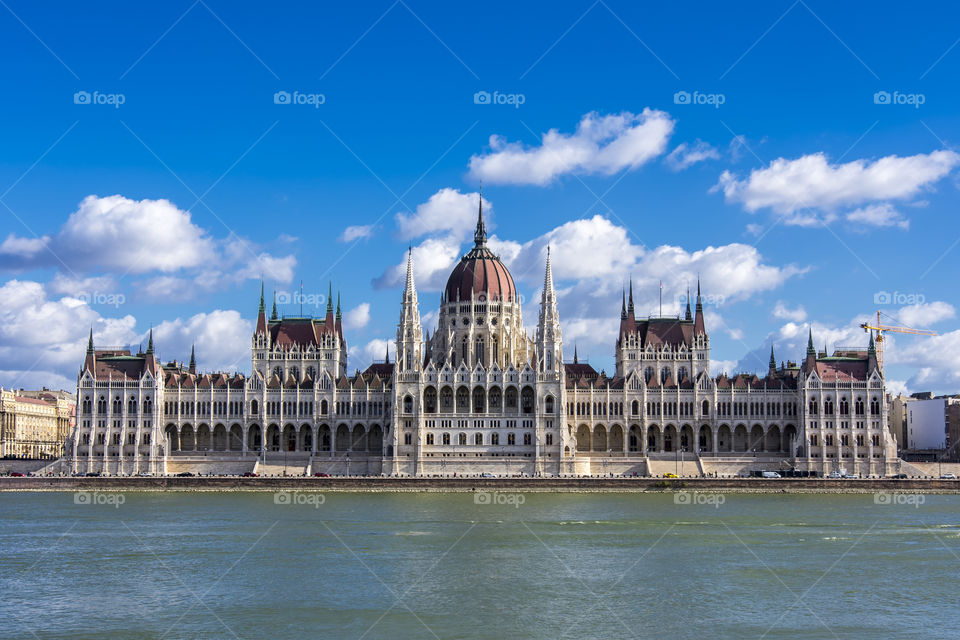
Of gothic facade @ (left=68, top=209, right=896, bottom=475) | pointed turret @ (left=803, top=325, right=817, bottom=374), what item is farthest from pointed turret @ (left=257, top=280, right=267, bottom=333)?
pointed turret @ (left=803, top=325, right=817, bottom=374)

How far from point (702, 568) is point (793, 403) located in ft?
253

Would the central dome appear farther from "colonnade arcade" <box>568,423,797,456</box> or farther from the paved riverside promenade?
the paved riverside promenade

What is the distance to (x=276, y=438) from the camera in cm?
13825

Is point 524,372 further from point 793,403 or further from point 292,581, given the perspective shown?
point 292,581

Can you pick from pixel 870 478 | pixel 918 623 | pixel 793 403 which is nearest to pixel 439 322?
pixel 793 403

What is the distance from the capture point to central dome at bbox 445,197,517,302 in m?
141

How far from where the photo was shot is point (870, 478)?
393 ft

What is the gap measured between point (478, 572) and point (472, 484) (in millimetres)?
57789

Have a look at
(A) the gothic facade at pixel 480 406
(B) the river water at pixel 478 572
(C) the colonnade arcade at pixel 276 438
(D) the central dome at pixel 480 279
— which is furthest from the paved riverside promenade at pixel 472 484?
(D) the central dome at pixel 480 279

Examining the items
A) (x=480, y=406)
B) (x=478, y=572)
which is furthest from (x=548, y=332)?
(x=478, y=572)

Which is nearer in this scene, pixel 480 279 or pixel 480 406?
pixel 480 406

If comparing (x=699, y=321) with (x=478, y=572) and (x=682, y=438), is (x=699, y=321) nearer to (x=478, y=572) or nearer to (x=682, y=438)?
(x=682, y=438)

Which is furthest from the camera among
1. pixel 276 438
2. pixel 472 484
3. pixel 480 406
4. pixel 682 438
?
pixel 276 438

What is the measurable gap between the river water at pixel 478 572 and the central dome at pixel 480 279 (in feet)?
164
